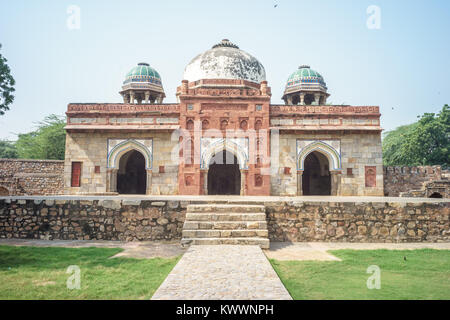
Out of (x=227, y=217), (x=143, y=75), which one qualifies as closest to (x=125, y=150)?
(x=143, y=75)

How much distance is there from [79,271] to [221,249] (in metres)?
2.56

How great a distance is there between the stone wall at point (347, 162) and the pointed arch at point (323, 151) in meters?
0.20

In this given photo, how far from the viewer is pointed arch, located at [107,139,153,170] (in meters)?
14.6

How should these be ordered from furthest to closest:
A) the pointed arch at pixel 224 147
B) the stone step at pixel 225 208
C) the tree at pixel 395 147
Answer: the tree at pixel 395 147 → the pointed arch at pixel 224 147 → the stone step at pixel 225 208

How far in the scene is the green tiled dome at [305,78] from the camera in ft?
62.5

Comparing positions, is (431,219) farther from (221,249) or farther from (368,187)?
(368,187)

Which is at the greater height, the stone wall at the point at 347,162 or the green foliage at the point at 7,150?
the green foliage at the point at 7,150

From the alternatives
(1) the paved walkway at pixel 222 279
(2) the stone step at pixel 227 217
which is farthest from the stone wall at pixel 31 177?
(1) the paved walkway at pixel 222 279

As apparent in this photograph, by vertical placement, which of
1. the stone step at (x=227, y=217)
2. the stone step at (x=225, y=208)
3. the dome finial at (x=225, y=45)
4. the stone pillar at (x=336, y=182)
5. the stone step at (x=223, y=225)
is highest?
the dome finial at (x=225, y=45)

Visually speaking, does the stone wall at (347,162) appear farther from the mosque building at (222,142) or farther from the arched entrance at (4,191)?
the arched entrance at (4,191)

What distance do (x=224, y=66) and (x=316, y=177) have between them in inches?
312

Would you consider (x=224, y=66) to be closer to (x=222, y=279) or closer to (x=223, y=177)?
(x=223, y=177)

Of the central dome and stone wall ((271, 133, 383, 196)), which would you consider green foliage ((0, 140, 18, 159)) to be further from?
stone wall ((271, 133, 383, 196))

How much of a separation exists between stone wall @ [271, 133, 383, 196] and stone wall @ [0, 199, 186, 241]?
24.9 ft
